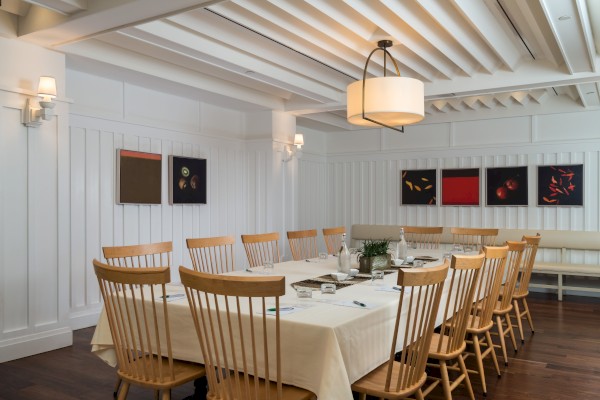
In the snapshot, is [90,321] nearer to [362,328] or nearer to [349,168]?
[362,328]

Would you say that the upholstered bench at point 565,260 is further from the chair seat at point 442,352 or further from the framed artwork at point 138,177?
the framed artwork at point 138,177

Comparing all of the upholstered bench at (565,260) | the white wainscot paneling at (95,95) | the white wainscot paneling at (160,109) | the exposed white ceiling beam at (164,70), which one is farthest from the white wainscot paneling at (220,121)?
the upholstered bench at (565,260)

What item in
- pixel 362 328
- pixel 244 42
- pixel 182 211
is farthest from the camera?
pixel 182 211

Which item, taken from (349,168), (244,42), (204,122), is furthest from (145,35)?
(349,168)

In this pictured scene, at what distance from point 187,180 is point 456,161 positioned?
427 cm

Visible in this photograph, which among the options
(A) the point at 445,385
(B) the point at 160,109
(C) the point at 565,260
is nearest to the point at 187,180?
(B) the point at 160,109

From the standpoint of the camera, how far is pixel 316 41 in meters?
4.77

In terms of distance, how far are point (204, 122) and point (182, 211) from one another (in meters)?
1.24

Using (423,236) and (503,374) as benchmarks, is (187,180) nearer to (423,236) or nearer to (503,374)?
(423,236)

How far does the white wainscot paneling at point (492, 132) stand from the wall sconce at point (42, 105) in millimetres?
5954

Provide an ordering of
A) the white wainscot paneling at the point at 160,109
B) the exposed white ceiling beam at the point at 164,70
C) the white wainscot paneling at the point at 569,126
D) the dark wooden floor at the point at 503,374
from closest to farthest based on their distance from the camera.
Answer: the dark wooden floor at the point at 503,374 < the exposed white ceiling beam at the point at 164,70 < the white wainscot paneling at the point at 160,109 < the white wainscot paneling at the point at 569,126

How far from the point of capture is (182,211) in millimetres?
6281

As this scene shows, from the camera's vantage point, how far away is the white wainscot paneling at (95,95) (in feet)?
16.7

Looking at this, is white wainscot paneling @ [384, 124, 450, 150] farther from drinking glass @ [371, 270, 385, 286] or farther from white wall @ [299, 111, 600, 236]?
drinking glass @ [371, 270, 385, 286]
